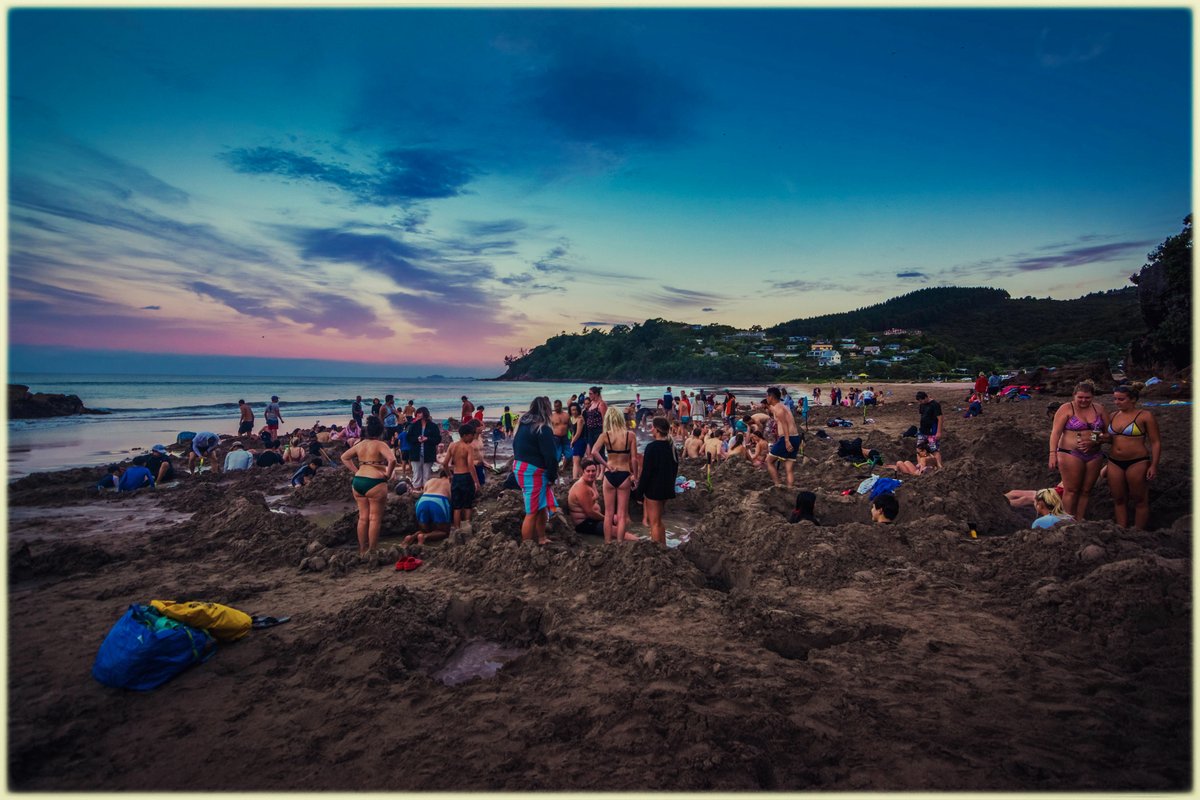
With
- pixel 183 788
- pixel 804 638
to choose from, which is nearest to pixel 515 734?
pixel 183 788

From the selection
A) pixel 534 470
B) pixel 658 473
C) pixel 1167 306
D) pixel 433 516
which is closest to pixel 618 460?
pixel 658 473

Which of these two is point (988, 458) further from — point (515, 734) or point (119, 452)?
point (119, 452)

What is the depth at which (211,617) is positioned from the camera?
404 centimetres

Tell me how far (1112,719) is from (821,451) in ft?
40.4

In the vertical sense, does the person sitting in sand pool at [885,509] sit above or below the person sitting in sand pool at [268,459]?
above

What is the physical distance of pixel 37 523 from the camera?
343 inches

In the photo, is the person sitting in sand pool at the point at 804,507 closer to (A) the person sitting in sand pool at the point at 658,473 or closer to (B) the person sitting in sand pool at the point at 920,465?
(A) the person sitting in sand pool at the point at 658,473

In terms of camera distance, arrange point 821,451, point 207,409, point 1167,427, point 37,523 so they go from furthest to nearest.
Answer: point 207,409 < point 821,451 < point 1167,427 < point 37,523

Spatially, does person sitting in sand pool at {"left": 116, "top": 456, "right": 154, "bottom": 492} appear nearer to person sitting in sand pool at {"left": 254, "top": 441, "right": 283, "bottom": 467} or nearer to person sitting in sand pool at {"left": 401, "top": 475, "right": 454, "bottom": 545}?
person sitting in sand pool at {"left": 254, "top": 441, "right": 283, "bottom": 467}

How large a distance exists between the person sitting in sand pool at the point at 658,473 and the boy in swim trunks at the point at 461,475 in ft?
7.87

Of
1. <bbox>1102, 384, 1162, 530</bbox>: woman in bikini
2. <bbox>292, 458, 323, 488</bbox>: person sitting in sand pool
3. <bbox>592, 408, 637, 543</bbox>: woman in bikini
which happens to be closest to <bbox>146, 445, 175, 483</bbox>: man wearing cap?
<bbox>292, 458, 323, 488</bbox>: person sitting in sand pool

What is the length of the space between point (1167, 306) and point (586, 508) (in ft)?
91.5

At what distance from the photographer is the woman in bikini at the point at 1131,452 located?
575 cm

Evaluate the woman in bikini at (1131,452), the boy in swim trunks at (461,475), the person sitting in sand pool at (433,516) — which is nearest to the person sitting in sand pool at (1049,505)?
the woman in bikini at (1131,452)
